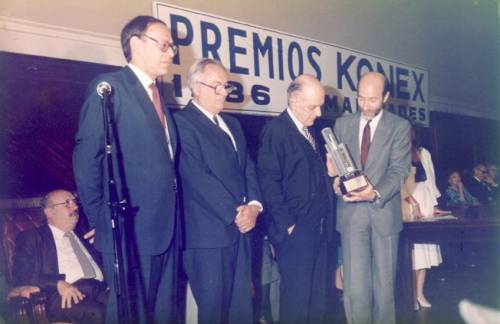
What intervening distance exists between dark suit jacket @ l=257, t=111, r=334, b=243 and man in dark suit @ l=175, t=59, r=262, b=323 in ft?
0.64

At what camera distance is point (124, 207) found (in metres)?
1.59

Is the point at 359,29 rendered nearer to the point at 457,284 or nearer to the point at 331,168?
the point at 457,284

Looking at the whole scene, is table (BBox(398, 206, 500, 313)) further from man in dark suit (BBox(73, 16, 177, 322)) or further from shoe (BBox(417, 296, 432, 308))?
man in dark suit (BBox(73, 16, 177, 322))

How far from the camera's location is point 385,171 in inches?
101

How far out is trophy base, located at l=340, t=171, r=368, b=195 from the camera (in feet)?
7.82

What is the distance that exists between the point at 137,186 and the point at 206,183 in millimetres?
403

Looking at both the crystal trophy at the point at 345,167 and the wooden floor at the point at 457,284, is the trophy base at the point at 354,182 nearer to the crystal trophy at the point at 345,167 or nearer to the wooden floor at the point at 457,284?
the crystal trophy at the point at 345,167

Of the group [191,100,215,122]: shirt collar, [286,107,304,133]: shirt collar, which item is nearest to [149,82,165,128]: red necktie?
[191,100,215,122]: shirt collar

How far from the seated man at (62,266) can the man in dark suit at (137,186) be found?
85cm

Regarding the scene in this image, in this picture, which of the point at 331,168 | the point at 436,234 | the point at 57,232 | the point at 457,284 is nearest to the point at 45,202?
the point at 57,232

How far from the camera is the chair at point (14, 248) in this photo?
7.54 ft

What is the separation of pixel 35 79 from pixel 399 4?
16.0ft

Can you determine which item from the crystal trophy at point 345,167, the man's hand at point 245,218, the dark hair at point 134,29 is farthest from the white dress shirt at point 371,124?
the dark hair at point 134,29

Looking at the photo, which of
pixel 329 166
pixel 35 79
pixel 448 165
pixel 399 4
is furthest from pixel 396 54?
pixel 35 79
